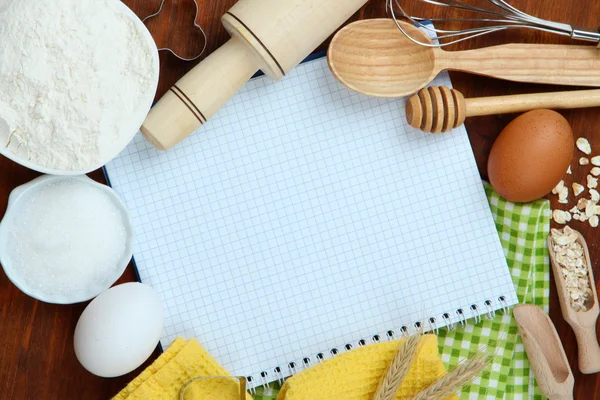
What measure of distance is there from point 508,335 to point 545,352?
0.15 ft

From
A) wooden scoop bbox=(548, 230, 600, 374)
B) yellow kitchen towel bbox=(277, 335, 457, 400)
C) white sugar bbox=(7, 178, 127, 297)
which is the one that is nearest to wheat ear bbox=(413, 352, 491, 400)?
yellow kitchen towel bbox=(277, 335, 457, 400)

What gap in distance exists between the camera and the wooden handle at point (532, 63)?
0.70 meters

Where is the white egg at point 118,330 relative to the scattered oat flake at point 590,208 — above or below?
below

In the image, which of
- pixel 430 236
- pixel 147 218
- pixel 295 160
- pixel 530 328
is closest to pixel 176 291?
pixel 147 218

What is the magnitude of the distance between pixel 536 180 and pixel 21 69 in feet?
1.77

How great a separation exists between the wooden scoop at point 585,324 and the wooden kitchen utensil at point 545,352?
0.07 feet

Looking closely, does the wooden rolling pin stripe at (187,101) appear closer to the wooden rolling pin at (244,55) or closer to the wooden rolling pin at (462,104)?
the wooden rolling pin at (244,55)

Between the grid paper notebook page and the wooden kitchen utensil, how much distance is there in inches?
1.2

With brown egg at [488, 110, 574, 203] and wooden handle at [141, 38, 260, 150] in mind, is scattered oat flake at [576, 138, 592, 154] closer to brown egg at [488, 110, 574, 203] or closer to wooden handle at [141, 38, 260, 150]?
brown egg at [488, 110, 574, 203]

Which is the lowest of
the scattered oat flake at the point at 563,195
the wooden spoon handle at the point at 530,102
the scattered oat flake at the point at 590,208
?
the scattered oat flake at the point at 590,208

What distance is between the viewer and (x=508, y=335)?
0.74m

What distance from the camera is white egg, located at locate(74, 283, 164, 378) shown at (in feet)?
2.05

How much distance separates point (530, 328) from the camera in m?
0.72

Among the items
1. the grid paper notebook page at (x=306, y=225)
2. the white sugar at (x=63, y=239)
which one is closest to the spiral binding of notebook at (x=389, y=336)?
the grid paper notebook page at (x=306, y=225)
